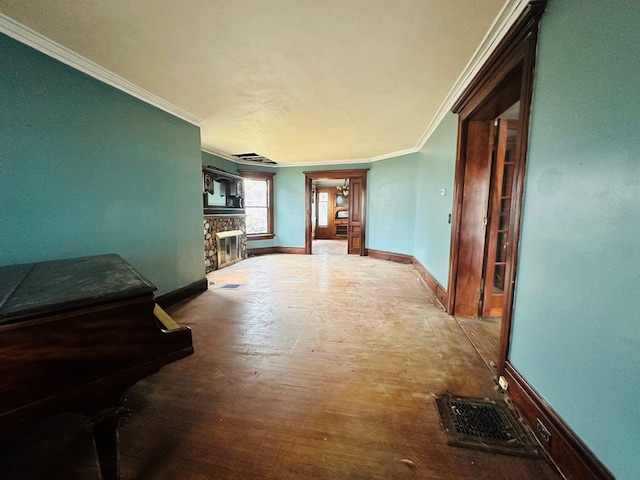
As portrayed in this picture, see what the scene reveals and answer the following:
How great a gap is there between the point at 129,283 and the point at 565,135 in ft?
7.03

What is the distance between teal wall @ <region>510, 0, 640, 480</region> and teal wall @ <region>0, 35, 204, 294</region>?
338cm

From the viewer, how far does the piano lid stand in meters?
0.85

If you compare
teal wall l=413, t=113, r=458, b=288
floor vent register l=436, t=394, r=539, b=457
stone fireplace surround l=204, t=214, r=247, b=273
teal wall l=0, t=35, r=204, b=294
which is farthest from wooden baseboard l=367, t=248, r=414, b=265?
teal wall l=0, t=35, r=204, b=294

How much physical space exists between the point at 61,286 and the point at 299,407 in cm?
136

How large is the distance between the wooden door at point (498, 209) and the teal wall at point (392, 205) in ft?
8.49

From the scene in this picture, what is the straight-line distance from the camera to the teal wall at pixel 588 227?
0.88m

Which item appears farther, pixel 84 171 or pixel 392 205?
pixel 392 205

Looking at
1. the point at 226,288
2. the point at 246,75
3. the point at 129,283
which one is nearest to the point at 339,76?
the point at 246,75

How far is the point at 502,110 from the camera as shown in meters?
2.33

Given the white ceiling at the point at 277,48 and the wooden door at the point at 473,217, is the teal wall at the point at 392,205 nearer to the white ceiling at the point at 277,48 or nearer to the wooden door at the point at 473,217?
the white ceiling at the point at 277,48

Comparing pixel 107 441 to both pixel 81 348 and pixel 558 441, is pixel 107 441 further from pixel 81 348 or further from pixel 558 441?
pixel 558 441

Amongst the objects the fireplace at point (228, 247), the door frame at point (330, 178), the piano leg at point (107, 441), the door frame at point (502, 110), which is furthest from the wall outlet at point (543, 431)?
the door frame at point (330, 178)

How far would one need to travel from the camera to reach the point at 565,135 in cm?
119

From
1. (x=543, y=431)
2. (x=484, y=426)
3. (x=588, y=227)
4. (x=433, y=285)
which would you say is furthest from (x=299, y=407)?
(x=433, y=285)
